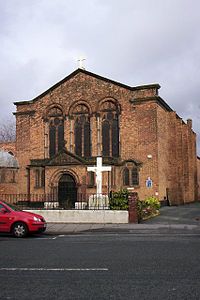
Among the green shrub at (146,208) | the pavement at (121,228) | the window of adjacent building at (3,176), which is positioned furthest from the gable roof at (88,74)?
the pavement at (121,228)

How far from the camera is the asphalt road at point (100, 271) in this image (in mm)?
6254

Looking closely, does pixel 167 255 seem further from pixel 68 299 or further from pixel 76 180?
pixel 76 180

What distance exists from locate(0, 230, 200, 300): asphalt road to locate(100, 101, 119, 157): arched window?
65.0 feet

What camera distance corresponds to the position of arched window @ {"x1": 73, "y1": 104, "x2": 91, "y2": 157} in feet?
108

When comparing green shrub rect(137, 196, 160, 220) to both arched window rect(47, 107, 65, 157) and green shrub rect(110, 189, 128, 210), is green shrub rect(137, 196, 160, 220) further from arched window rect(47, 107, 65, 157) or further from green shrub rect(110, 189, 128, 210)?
arched window rect(47, 107, 65, 157)

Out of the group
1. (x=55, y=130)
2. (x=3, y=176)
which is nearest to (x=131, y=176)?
(x=55, y=130)

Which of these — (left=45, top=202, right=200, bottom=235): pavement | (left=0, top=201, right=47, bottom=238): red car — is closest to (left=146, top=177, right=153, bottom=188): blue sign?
(left=45, top=202, right=200, bottom=235): pavement

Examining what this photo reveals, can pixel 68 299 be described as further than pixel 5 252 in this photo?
No

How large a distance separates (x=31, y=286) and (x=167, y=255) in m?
4.45

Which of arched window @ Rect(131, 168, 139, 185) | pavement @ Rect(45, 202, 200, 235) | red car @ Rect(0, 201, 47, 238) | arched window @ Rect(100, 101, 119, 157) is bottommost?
pavement @ Rect(45, 202, 200, 235)

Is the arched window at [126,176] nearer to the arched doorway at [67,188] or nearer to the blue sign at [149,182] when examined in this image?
the blue sign at [149,182]

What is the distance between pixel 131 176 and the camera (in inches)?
1229

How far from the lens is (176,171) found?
36.8 metres

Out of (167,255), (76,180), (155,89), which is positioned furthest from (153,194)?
(167,255)
